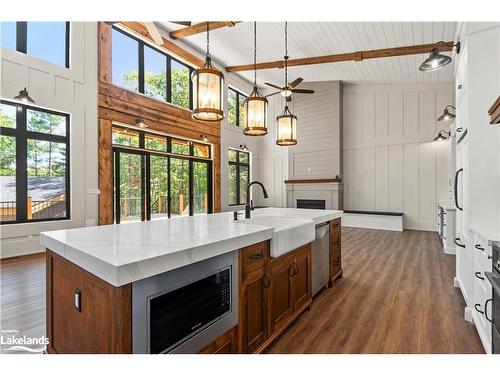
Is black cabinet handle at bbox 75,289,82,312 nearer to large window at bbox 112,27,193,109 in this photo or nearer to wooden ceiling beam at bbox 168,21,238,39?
wooden ceiling beam at bbox 168,21,238,39

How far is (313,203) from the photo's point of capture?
8844 millimetres

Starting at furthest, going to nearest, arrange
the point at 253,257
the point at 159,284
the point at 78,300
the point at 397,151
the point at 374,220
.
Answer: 1. the point at 397,151
2. the point at 374,220
3. the point at 253,257
4. the point at 78,300
5. the point at 159,284

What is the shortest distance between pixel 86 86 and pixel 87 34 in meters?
0.97

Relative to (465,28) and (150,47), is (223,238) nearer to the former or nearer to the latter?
(465,28)

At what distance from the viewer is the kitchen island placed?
1119mm

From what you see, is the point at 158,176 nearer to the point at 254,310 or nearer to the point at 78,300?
the point at 254,310

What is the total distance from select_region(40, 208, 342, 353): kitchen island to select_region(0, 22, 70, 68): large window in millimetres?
4297

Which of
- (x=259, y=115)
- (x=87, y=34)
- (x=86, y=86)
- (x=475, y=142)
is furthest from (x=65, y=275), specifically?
(x=87, y=34)

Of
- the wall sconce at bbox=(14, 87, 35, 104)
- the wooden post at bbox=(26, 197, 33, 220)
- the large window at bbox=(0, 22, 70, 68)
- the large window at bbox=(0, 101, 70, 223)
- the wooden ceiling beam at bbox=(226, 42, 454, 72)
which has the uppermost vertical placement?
the wooden ceiling beam at bbox=(226, 42, 454, 72)

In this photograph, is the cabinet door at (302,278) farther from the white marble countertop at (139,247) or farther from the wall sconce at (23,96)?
the wall sconce at (23,96)

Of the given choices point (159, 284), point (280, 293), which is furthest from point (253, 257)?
point (159, 284)

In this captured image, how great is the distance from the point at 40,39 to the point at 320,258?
5.65 meters

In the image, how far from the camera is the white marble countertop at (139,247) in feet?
3.60

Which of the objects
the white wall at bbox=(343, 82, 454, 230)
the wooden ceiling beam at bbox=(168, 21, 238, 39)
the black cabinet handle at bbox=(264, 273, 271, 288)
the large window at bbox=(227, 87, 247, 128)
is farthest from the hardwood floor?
the large window at bbox=(227, 87, 247, 128)
